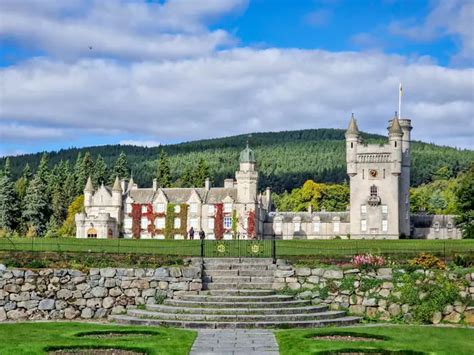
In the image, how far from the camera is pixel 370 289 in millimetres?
27688

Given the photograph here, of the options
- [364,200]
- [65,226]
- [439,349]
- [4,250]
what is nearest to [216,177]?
[65,226]

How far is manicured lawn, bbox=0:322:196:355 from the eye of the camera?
1883 cm

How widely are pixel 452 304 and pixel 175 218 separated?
74.4 metres

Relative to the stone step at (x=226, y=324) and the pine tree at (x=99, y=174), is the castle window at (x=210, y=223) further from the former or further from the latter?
the stone step at (x=226, y=324)

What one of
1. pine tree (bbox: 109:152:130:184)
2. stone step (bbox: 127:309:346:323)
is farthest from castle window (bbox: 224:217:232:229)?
stone step (bbox: 127:309:346:323)

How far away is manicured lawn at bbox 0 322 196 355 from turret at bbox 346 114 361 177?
73349mm

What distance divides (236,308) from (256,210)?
7344cm

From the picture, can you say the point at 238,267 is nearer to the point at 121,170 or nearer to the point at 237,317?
the point at 237,317

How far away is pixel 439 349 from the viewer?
760 inches

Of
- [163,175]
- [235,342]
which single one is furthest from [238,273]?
[163,175]

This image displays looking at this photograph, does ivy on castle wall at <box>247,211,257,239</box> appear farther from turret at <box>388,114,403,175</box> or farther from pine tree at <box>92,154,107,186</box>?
pine tree at <box>92,154,107,186</box>

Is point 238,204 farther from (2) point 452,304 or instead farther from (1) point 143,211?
(2) point 452,304

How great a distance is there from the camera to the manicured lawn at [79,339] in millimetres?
18828

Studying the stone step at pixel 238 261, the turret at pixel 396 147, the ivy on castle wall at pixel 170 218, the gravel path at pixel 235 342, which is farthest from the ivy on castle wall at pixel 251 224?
the gravel path at pixel 235 342
